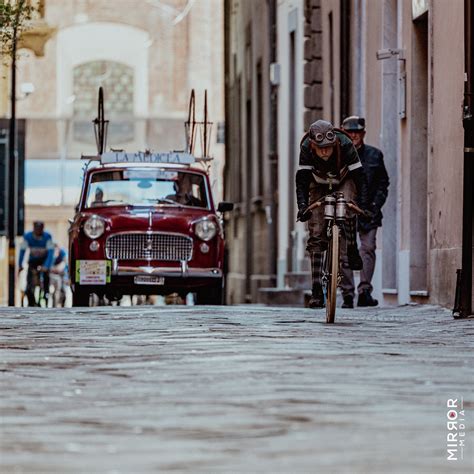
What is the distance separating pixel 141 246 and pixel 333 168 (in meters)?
6.87

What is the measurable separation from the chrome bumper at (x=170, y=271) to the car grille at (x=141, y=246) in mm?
129

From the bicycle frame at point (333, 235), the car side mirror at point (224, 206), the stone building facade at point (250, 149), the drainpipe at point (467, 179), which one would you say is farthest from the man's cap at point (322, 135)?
the stone building facade at point (250, 149)

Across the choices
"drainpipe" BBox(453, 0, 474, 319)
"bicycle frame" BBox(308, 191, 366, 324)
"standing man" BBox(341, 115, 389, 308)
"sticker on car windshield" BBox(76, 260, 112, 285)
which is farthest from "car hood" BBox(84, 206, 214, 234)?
"drainpipe" BBox(453, 0, 474, 319)

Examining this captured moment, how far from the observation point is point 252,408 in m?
7.47

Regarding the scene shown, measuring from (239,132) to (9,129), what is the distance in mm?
5281

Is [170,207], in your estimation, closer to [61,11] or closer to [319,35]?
[319,35]

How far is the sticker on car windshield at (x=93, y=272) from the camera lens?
21688 millimetres

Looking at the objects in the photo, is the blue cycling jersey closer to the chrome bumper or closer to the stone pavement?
the chrome bumper

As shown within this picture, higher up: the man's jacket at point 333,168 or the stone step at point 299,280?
the man's jacket at point 333,168

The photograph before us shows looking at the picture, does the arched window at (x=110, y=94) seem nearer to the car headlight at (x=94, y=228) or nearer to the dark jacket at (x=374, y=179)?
the car headlight at (x=94, y=228)

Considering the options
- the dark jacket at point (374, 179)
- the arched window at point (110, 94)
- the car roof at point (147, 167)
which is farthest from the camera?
the arched window at point (110, 94)

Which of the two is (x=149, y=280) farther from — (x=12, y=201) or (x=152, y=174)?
(x=12, y=201)

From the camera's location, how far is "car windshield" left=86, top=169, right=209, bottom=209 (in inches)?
882

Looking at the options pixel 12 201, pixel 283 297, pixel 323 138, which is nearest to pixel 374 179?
pixel 323 138
